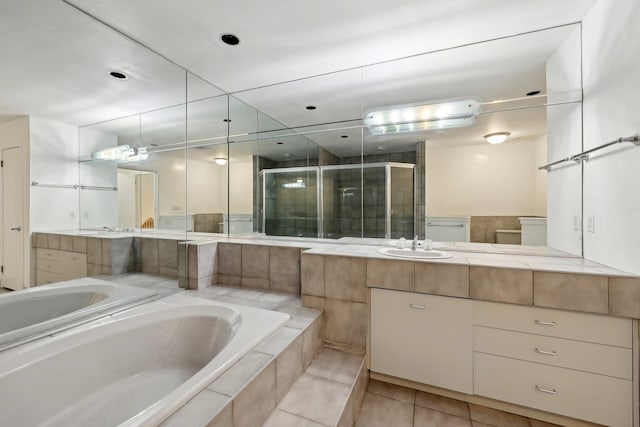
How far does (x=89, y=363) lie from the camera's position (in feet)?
4.02

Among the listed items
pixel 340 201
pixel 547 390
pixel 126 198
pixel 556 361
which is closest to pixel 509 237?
pixel 556 361

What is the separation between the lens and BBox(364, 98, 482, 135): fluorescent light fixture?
2070mm

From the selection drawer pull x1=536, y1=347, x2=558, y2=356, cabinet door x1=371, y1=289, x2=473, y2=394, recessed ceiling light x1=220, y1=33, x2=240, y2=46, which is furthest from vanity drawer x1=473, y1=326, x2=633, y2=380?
recessed ceiling light x1=220, y1=33, x2=240, y2=46

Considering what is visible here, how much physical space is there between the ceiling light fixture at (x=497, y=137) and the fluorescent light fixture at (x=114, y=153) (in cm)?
282

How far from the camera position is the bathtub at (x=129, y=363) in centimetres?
98

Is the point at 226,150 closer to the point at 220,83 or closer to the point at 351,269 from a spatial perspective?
the point at 220,83

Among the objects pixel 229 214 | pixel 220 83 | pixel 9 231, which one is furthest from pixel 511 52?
pixel 9 231

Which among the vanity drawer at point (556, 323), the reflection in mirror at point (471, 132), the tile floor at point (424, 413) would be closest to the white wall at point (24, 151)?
the reflection in mirror at point (471, 132)

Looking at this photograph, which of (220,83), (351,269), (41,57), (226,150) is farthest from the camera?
(226,150)

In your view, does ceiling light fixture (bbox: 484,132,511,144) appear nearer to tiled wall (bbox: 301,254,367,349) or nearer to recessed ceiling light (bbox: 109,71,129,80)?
tiled wall (bbox: 301,254,367,349)

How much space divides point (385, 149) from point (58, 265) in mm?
2611

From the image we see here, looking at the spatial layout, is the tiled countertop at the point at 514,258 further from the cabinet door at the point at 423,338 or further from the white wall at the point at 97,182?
the white wall at the point at 97,182

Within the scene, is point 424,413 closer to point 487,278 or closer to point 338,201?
point 487,278

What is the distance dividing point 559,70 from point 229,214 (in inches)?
125
